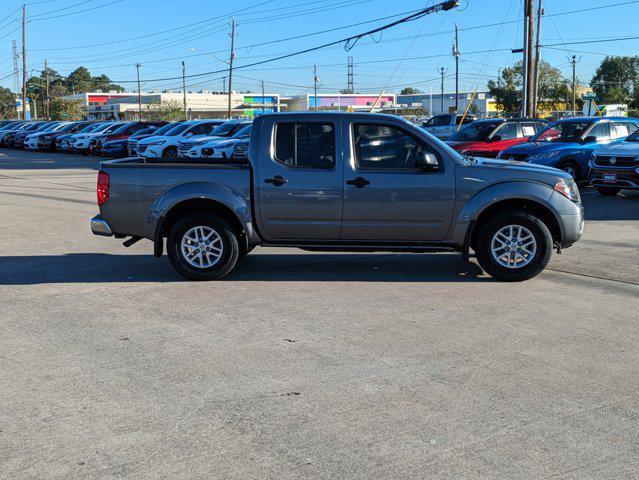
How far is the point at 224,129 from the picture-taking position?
2881 centimetres

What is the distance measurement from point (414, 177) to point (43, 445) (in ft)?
17.0

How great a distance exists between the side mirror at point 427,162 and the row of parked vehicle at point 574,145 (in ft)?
29.7

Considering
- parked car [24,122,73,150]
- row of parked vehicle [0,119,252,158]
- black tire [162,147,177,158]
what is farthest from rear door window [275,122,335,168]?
parked car [24,122,73,150]

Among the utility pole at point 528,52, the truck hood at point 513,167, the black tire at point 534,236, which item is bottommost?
the black tire at point 534,236

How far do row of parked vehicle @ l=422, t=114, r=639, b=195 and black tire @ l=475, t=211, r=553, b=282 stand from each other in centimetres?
844

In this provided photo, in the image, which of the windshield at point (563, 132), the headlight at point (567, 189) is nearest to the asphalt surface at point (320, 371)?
the headlight at point (567, 189)

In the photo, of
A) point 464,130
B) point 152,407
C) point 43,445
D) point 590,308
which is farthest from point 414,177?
point 464,130

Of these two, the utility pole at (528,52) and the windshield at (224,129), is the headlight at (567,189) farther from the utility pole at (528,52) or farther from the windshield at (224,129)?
the utility pole at (528,52)

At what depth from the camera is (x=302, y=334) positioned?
6418 millimetres

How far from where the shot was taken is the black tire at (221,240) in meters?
8.47

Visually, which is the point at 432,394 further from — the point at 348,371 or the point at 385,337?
the point at 385,337

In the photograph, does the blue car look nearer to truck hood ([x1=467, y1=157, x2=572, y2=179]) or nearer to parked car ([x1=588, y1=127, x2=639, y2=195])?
parked car ([x1=588, y1=127, x2=639, y2=195])

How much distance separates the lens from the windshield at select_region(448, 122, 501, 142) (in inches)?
900

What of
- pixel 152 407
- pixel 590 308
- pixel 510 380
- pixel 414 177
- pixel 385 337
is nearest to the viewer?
pixel 152 407
